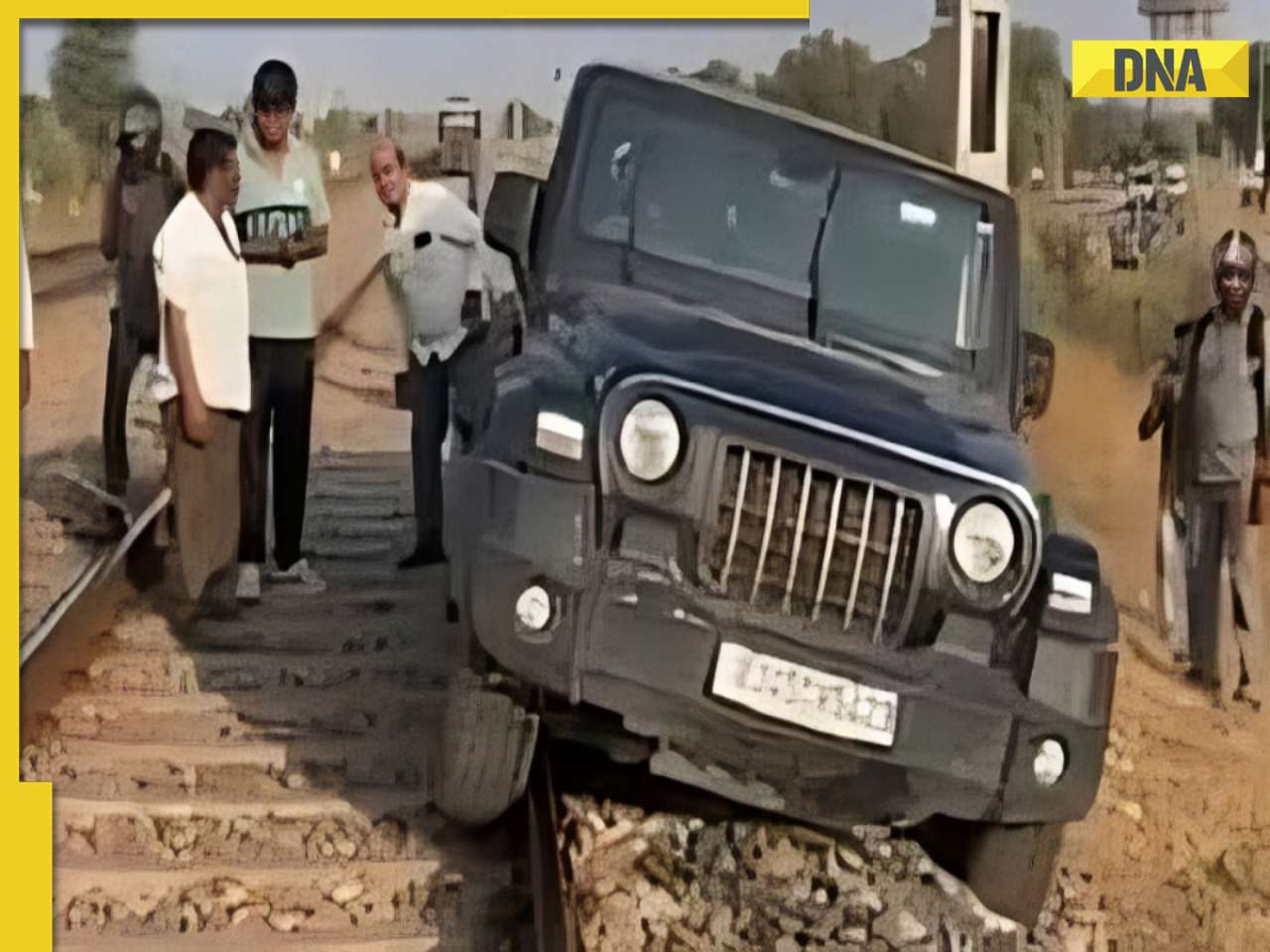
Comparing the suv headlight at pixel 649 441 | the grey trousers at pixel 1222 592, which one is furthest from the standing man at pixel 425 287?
the grey trousers at pixel 1222 592

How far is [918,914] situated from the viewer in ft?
12.7

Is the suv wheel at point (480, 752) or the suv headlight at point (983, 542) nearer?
the suv headlight at point (983, 542)

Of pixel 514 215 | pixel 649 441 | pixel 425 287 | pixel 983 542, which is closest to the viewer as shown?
pixel 649 441

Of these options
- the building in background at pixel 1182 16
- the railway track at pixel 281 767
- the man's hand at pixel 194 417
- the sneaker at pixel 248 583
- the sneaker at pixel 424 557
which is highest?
the building in background at pixel 1182 16

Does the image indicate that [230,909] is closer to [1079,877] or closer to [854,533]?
[854,533]

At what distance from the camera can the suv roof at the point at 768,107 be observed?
3762mm

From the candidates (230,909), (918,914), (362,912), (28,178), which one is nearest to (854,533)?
(918,914)

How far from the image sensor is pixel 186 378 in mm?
3908

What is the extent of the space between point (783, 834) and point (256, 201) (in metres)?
1.93

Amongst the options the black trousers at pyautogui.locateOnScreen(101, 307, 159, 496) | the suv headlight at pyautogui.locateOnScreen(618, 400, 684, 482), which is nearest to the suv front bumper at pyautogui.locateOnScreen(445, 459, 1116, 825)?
the suv headlight at pyautogui.locateOnScreen(618, 400, 684, 482)

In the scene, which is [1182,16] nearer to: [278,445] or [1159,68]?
[1159,68]

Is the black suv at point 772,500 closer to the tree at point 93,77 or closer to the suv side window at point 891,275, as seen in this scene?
the suv side window at point 891,275

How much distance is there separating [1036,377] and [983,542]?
55 cm

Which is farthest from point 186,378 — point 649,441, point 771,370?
point 771,370
